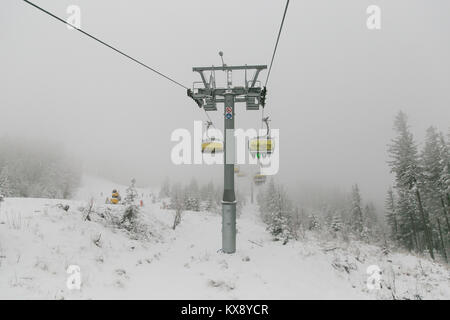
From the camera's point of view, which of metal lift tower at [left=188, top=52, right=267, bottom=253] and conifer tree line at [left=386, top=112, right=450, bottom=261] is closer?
metal lift tower at [left=188, top=52, right=267, bottom=253]

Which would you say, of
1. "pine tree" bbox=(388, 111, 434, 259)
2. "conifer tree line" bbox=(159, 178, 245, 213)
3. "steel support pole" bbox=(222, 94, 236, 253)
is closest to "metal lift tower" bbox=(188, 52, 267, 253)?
"steel support pole" bbox=(222, 94, 236, 253)

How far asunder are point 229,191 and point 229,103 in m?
4.07

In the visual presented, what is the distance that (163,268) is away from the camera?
6859 millimetres

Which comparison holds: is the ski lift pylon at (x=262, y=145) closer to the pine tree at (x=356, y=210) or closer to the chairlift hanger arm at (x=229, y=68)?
the chairlift hanger arm at (x=229, y=68)

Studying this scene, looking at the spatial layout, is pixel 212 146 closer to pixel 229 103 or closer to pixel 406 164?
pixel 229 103

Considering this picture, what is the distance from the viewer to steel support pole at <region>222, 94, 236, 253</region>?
875 centimetres

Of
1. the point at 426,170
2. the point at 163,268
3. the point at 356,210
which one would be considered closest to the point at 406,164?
the point at 426,170

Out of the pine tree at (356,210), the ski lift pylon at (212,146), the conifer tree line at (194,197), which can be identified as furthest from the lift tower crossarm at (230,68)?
the pine tree at (356,210)

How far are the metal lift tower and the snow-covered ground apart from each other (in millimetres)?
1181

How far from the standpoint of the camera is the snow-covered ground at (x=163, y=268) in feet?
16.1

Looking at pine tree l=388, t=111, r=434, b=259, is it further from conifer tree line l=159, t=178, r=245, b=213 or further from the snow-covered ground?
conifer tree line l=159, t=178, r=245, b=213

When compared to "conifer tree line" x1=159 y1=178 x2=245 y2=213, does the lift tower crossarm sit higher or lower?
higher
